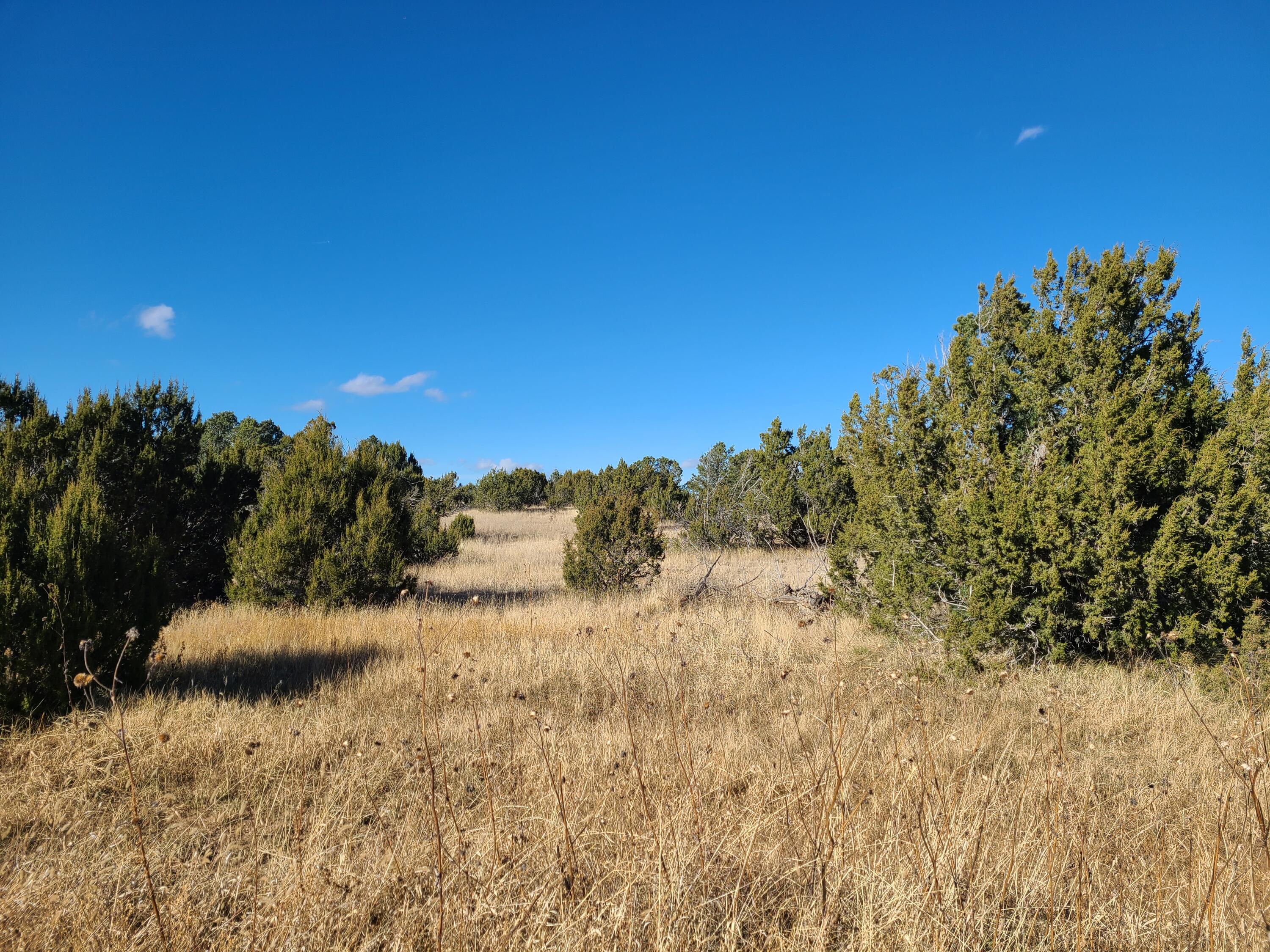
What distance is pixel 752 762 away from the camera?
3.46 m

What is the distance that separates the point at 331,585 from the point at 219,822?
656 centimetres

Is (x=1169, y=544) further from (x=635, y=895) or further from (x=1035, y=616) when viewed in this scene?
(x=635, y=895)

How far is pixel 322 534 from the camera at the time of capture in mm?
9266

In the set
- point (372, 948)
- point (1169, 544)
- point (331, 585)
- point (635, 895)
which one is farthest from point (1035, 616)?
point (331, 585)

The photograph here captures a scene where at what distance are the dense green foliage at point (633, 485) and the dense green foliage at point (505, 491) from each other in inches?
59.4

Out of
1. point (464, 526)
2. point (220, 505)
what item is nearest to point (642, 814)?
point (220, 505)

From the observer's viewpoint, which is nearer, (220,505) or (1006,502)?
(1006,502)

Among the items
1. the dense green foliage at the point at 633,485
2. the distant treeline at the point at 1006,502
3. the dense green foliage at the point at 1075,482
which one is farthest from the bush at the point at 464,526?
the dense green foliage at the point at 1075,482

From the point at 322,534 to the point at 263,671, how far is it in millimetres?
3870

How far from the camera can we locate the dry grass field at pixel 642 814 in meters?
1.98

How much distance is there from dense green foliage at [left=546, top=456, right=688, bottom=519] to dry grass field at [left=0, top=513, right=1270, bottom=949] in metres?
16.3

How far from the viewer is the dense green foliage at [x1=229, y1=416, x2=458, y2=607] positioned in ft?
29.2

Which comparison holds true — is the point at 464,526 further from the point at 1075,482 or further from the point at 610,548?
the point at 1075,482

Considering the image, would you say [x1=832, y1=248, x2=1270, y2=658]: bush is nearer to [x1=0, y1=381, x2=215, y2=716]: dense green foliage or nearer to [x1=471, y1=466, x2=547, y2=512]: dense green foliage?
[x1=0, y1=381, x2=215, y2=716]: dense green foliage
